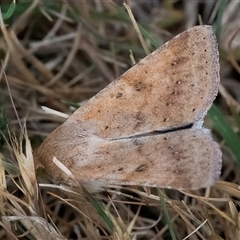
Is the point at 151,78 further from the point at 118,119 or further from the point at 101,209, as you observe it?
the point at 101,209

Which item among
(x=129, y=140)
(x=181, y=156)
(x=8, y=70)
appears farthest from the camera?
(x=8, y=70)

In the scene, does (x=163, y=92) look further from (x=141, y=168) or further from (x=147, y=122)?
(x=141, y=168)

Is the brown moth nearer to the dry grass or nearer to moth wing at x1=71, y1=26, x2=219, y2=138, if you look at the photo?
moth wing at x1=71, y1=26, x2=219, y2=138

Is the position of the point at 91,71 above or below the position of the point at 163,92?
below

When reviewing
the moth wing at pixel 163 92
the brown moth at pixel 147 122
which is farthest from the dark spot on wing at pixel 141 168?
the moth wing at pixel 163 92

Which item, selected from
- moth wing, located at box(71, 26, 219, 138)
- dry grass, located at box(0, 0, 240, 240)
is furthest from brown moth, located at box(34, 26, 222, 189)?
dry grass, located at box(0, 0, 240, 240)

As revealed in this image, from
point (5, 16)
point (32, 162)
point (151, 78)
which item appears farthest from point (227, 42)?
point (32, 162)

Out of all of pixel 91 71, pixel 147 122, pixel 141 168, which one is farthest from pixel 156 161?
pixel 91 71
